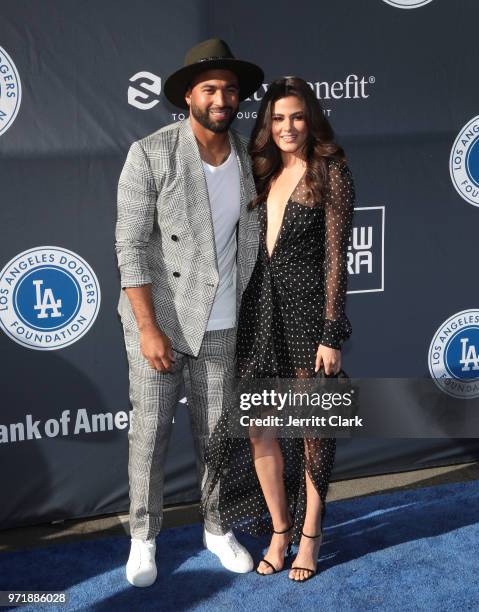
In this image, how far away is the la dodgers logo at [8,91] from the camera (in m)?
3.68

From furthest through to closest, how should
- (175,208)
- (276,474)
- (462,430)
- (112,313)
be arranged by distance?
(462,430) < (112,313) < (276,474) < (175,208)

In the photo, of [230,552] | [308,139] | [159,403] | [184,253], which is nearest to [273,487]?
[230,552]

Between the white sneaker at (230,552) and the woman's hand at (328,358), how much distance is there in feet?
2.85

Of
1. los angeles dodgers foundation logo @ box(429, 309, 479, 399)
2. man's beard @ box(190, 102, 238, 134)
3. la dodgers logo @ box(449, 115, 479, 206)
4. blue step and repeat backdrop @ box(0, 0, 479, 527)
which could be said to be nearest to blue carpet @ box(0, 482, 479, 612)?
blue step and repeat backdrop @ box(0, 0, 479, 527)

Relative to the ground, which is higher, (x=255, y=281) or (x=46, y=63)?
(x=46, y=63)

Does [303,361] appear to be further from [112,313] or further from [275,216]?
[112,313]

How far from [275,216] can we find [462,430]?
1.93 metres

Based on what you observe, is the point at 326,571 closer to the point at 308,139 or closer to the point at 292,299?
the point at 292,299

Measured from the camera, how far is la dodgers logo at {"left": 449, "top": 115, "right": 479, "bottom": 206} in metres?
4.37

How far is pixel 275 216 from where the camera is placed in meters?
3.39

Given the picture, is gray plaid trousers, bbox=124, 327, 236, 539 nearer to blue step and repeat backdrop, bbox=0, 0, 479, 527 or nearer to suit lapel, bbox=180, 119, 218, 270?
suit lapel, bbox=180, 119, 218, 270

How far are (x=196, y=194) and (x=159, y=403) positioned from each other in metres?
0.81

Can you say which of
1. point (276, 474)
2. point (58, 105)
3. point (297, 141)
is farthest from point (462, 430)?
point (58, 105)

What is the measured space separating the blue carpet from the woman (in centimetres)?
15
